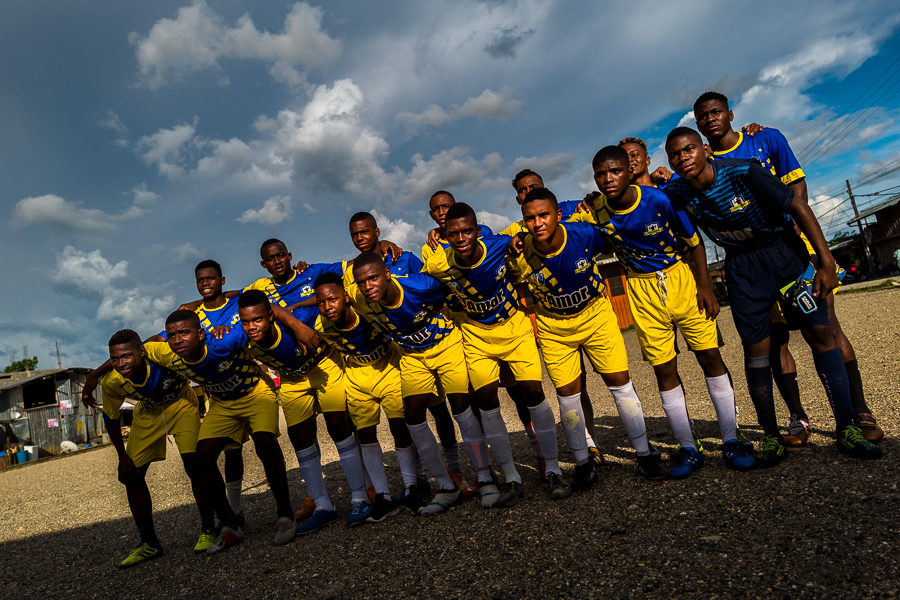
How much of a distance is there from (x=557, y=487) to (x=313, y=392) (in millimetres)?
2348

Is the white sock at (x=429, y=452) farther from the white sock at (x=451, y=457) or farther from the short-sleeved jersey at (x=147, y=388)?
the short-sleeved jersey at (x=147, y=388)

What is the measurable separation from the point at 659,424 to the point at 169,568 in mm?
5027

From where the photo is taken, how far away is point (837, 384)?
3.52m

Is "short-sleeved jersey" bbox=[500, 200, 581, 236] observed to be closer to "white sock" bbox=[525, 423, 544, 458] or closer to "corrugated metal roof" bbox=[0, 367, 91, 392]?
"white sock" bbox=[525, 423, 544, 458]

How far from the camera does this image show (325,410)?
467cm

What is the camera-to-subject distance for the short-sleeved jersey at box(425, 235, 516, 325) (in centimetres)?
408

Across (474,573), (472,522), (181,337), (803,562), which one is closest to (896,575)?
(803,562)

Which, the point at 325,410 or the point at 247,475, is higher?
the point at 325,410

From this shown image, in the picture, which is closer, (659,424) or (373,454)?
(373,454)

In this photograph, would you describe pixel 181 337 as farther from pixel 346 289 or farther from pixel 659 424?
pixel 659 424

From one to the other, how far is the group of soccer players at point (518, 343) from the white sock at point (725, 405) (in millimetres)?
17

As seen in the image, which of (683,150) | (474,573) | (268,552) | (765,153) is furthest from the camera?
(268,552)

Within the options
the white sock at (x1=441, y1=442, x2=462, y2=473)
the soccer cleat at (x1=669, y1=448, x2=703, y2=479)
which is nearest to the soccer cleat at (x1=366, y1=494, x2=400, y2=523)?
the white sock at (x1=441, y1=442, x2=462, y2=473)

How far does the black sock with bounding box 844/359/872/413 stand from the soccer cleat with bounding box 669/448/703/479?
1094 mm
